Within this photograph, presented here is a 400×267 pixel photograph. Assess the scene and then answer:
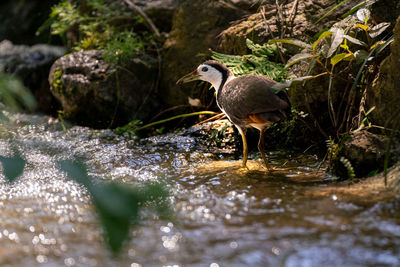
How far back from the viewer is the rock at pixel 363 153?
10.8 ft

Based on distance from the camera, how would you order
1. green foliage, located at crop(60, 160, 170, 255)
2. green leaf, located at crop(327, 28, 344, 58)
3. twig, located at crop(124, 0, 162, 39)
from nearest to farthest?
1. green foliage, located at crop(60, 160, 170, 255)
2. green leaf, located at crop(327, 28, 344, 58)
3. twig, located at crop(124, 0, 162, 39)

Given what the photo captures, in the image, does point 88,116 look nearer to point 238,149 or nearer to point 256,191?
point 238,149

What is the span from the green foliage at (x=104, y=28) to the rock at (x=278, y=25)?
5.98ft

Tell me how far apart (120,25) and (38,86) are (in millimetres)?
2096

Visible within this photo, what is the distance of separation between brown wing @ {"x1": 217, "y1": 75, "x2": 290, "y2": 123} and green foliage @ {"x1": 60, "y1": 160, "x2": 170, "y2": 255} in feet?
10.4

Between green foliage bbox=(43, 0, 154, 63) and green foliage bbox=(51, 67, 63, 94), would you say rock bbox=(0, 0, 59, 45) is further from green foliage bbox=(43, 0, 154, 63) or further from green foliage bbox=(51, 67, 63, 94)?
green foliage bbox=(51, 67, 63, 94)

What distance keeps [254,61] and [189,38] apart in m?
1.77

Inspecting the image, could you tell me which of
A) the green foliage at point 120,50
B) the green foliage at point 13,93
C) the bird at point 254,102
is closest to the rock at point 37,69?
the green foliage at point 120,50

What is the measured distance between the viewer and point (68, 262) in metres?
2.10


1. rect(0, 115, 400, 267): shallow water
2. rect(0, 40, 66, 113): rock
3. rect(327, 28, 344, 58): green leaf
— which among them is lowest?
rect(0, 40, 66, 113): rock

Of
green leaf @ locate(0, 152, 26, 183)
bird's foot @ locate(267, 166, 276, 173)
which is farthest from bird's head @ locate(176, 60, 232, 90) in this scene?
green leaf @ locate(0, 152, 26, 183)

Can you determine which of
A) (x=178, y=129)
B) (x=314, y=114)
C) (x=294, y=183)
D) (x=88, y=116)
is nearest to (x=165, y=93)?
(x=178, y=129)

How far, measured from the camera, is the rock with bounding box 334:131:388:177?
10.8 ft

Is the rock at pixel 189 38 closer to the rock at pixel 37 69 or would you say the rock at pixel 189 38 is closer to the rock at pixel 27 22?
the rock at pixel 37 69
